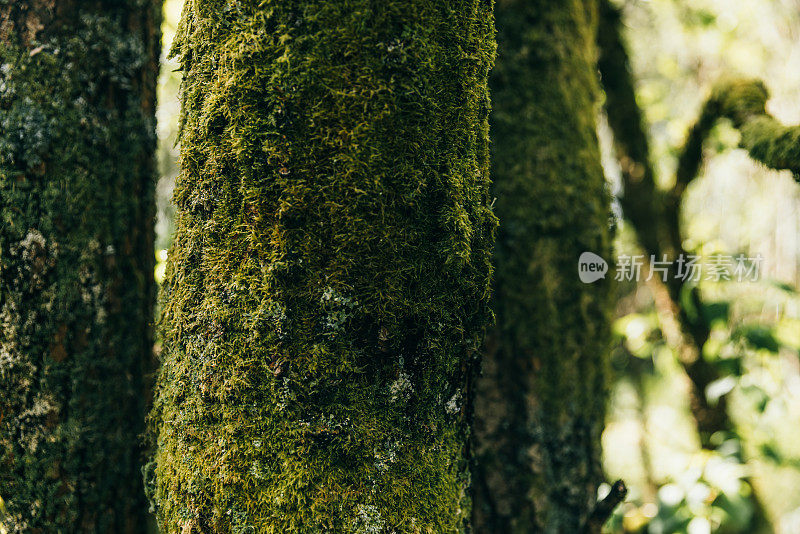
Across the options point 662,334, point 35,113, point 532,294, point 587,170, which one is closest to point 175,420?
point 35,113

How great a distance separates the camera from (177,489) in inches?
37.4

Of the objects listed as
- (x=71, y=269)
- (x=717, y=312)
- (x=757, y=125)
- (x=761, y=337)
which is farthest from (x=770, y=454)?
(x=71, y=269)

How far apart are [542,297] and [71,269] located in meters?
1.50

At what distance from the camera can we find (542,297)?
6.38ft

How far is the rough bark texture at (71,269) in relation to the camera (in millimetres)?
1379

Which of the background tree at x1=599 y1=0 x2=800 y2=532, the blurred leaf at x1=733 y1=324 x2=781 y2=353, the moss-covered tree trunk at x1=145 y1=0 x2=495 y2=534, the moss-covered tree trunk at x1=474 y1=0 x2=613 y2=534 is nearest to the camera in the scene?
the moss-covered tree trunk at x1=145 y1=0 x2=495 y2=534

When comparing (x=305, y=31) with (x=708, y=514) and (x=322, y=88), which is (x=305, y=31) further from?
(x=708, y=514)

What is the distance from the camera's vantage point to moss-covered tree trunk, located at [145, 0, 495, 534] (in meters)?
→ 0.90

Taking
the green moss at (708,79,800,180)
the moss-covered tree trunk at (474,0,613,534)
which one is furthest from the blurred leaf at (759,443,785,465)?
the green moss at (708,79,800,180)

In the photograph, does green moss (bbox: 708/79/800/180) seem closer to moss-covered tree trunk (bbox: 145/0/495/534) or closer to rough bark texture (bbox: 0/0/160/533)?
moss-covered tree trunk (bbox: 145/0/495/534)

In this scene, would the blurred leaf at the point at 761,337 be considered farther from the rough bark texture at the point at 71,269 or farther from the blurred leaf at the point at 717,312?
the rough bark texture at the point at 71,269

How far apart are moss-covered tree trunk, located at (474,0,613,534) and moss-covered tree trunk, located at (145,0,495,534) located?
0.99 meters

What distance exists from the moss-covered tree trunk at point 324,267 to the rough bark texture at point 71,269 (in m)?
0.67

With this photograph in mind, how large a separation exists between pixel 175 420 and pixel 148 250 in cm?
82
